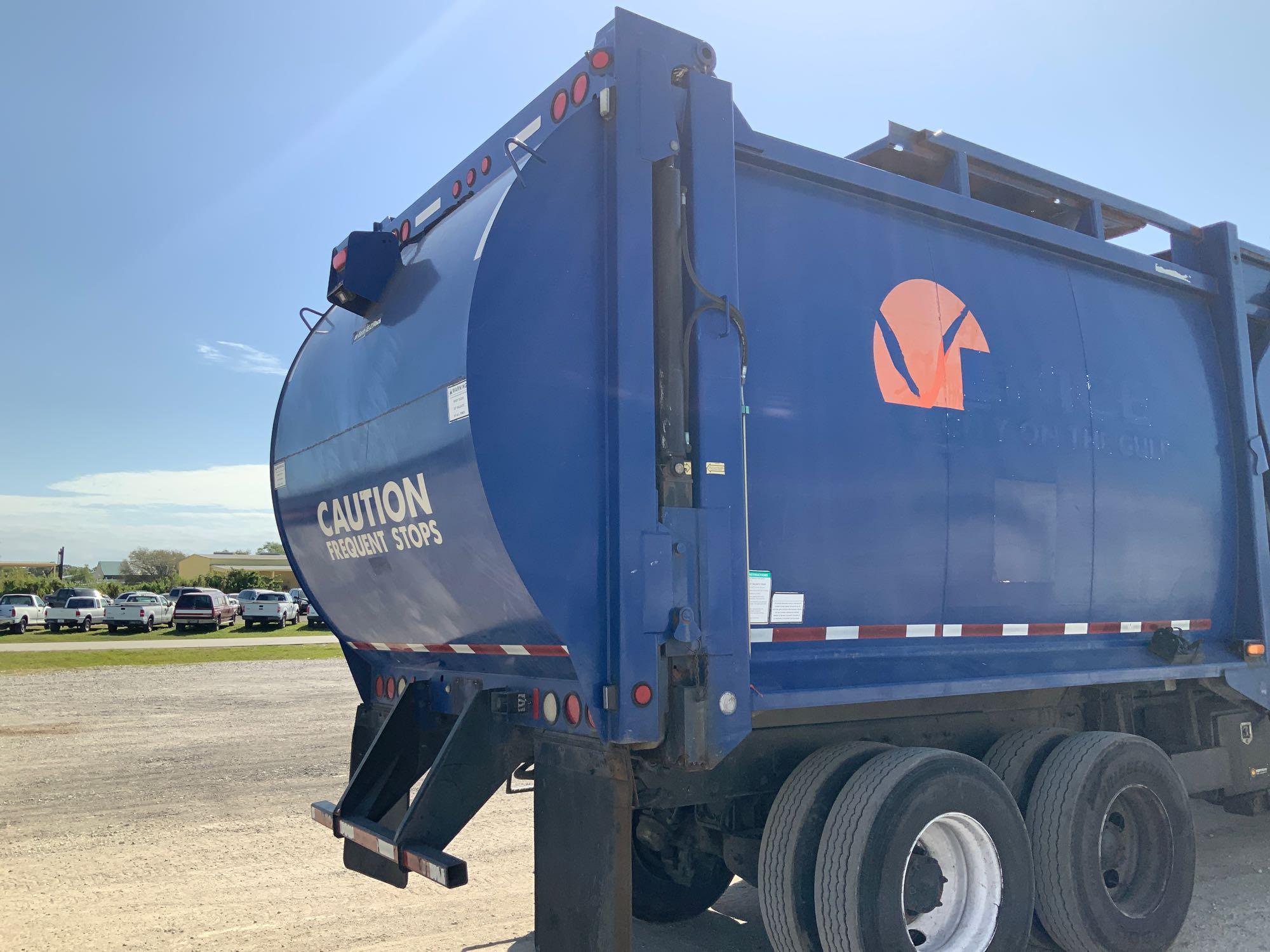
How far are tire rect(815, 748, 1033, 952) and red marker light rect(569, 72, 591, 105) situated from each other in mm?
3013

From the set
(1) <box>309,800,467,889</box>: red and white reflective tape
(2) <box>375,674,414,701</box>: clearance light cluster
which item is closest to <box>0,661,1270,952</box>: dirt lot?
(1) <box>309,800,467,889</box>: red and white reflective tape

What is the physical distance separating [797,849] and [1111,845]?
2.20 meters

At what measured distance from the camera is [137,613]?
3600 centimetres

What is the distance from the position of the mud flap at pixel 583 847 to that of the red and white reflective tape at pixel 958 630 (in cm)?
80

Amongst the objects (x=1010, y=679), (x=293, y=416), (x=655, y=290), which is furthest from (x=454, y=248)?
(x=1010, y=679)

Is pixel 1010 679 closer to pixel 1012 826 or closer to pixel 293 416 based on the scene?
pixel 1012 826

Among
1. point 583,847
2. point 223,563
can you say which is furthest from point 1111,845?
point 223,563

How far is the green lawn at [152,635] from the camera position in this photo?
32.3 m

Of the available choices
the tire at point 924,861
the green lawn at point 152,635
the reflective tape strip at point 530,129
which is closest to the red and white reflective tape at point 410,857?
the tire at point 924,861

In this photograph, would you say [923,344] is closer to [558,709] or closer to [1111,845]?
[558,709]

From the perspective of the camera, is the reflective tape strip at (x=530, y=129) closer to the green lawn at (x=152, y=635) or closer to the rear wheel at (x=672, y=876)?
the rear wheel at (x=672, y=876)

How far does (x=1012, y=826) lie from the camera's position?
435 centimetres

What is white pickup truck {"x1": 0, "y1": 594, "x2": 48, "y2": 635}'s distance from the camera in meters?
34.9

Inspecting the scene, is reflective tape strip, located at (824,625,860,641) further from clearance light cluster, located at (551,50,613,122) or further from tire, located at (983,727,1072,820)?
clearance light cluster, located at (551,50,613,122)
